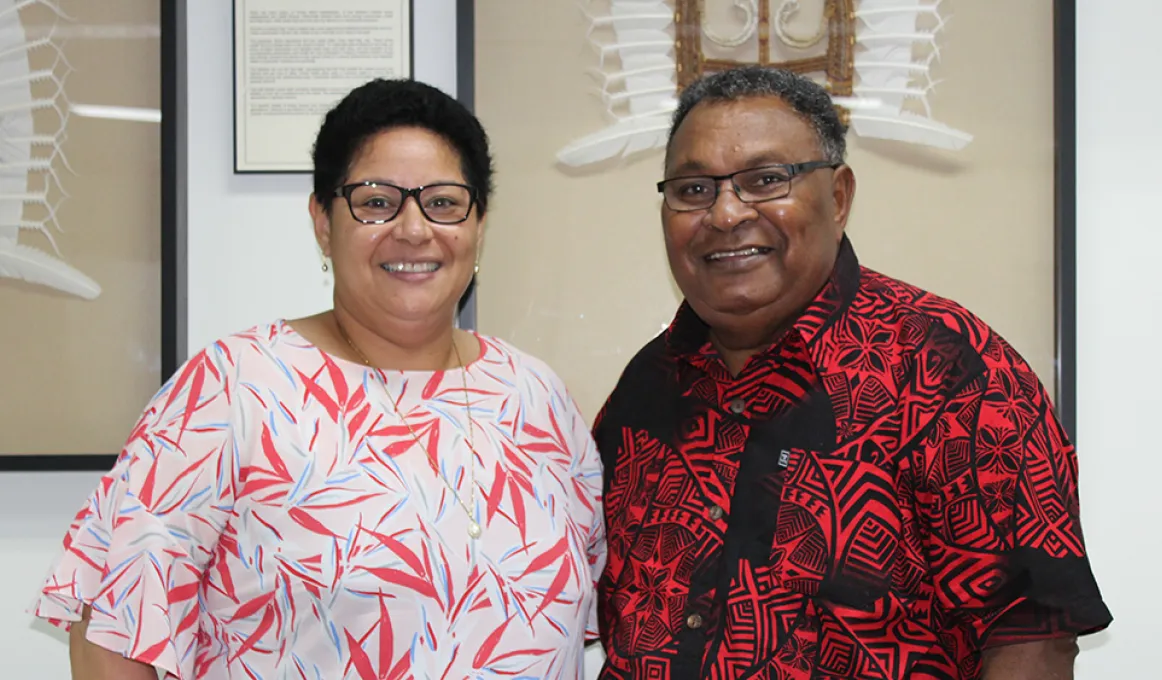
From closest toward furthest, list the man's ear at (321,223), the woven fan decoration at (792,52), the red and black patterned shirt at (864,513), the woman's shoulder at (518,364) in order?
the red and black patterned shirt at (864,513)
the man's ear at (321,223)
the woman's shoulder at (518,364)
the woven fan decoration at (792,52)

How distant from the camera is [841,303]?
3.96 ft

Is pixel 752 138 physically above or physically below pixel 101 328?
above

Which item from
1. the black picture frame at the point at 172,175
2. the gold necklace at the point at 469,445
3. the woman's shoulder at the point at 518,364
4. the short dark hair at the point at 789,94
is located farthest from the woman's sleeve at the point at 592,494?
the short dark hair at the point at 789,94

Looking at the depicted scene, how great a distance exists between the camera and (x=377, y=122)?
4.09 feet

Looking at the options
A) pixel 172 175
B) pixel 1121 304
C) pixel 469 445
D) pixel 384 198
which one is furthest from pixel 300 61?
pixel 1121 304

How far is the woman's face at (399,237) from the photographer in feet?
4.08

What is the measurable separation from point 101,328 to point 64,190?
0.27 meters

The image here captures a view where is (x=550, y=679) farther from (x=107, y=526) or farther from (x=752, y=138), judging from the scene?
(x=752, y=138)

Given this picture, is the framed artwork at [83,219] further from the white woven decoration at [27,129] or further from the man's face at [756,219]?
the man's face at [756,219]

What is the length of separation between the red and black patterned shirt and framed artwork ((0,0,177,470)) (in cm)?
108

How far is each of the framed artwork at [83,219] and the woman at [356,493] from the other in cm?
60

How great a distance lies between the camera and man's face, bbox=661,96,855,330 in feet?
3.85

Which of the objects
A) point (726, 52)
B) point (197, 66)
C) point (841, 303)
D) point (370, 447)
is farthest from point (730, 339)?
point (197, 66)

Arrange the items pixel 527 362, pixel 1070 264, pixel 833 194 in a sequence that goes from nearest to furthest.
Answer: pixel 833 194
pixel 527 362
pixel 1070 264
